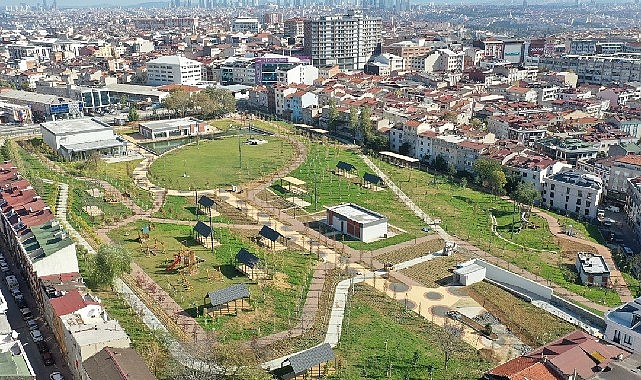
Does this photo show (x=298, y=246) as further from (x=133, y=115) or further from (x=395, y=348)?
(x=133, y=115)

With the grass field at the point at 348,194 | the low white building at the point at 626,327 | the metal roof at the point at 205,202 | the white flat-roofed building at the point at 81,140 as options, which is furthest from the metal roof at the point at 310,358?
the white flat-roofed building at the point at 81,140

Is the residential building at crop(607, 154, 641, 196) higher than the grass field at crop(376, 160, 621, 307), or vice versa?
the residential building at crop(607, 154, 641, 196)

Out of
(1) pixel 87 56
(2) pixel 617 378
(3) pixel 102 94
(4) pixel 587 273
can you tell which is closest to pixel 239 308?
(2) pixel 617 378

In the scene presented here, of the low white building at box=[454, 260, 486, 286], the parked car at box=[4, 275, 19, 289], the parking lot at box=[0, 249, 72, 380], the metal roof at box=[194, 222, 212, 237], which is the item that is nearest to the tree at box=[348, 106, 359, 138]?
the metal roof at box=[194, 222, 212, 237]

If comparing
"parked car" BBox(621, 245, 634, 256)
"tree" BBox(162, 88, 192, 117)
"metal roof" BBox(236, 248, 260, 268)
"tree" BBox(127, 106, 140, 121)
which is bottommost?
"parked car" BBox(621, 245, 634, 256)

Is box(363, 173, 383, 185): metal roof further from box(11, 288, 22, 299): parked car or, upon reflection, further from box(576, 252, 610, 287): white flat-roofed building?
box(11, 288, 22, 299): parked car

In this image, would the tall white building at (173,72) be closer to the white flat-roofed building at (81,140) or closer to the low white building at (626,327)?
the white flat-roofed building at (81,140)
